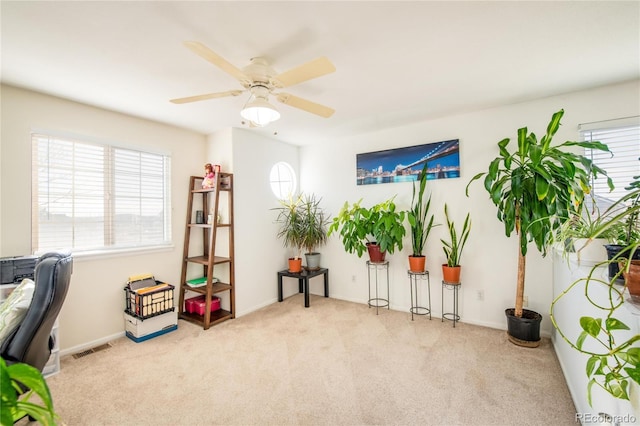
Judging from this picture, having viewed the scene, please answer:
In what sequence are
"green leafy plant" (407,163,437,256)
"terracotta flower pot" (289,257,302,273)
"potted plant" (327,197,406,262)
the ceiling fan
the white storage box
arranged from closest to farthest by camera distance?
1. the ceiling fan
2. the white storage box
3. "potted plant" (327,197,406,262)
4. "green leafy plant" (407,163,437,256)
5. "terracotta flower pot" (289,257,302,273)

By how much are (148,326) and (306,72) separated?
288 centimetres

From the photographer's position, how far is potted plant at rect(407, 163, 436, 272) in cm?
331

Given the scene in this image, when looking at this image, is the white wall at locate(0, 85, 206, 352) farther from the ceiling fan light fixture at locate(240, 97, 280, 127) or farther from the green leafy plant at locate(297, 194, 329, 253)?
the ceiling fan light fixture at locate(240, 97, 280, 127)

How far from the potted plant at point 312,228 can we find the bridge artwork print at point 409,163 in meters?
0.79

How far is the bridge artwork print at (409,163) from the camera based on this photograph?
334 centimetres

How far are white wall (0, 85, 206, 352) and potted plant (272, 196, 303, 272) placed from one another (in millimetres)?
1279

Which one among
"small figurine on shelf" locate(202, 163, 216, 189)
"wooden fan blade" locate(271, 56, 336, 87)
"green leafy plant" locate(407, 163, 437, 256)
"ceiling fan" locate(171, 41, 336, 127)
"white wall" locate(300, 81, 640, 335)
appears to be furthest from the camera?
"small figurine on shelf" locate(202, 163, 216, 189)

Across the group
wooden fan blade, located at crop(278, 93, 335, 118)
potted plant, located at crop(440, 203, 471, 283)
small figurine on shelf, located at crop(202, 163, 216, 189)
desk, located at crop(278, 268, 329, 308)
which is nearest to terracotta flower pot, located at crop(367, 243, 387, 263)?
potted plant, located at crop(440, 203, 471, 283)

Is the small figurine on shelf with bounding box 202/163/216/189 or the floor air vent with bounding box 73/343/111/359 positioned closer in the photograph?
the floor air vent with bounding box 73/343/111/359

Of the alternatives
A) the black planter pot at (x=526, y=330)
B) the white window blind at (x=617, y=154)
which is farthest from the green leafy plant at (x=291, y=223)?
the white window blind at (x=617, y=154)

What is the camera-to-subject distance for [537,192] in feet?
7.60

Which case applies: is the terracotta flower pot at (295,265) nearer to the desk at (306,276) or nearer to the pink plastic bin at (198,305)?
the desk at (306,276)

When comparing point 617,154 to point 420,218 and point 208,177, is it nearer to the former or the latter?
point 420,218

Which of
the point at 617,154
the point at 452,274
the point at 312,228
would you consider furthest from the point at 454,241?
the point at 312,228
